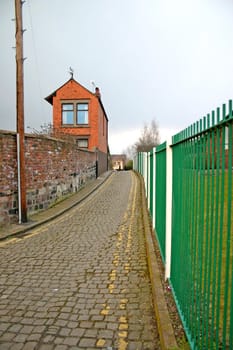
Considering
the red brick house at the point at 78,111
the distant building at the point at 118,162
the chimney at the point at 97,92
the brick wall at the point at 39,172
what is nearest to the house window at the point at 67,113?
the red brick house at the point at 78,111

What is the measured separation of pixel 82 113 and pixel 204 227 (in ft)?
85.2

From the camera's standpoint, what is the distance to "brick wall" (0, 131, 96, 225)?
7.70 metres

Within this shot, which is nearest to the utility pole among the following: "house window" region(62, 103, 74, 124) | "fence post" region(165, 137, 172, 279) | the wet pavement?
the wet pavement

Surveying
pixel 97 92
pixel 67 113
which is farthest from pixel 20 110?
pixel 97 92

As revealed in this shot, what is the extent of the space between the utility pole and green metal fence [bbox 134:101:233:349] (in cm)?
571

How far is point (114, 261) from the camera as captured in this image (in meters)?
5.22

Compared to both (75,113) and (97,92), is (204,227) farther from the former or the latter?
(97,92)

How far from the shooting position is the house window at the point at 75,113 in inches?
1066

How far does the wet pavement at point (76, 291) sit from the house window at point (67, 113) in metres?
20.8

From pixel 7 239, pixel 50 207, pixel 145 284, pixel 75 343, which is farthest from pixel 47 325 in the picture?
pixel 50 207

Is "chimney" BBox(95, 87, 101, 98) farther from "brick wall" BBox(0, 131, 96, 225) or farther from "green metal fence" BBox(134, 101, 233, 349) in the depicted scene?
"green metal fence" BBox(134, 101, 233, 349)

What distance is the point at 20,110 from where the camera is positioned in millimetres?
8211

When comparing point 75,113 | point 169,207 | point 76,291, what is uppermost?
point 75,113

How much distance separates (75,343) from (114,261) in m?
2.40
